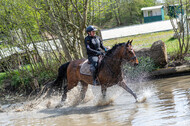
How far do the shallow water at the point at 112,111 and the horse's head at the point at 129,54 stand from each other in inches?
46.8

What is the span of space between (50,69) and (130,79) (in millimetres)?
3997

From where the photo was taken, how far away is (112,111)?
698 cm

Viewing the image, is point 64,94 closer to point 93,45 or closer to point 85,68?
point 85,68

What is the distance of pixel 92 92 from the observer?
978 cm

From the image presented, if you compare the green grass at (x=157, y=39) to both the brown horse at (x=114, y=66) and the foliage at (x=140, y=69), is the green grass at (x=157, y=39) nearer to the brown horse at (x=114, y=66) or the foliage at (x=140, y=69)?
the foliage at (x=140, y=69)

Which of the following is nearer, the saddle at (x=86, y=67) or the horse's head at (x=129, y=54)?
the horse's head at (x=129, y=54)

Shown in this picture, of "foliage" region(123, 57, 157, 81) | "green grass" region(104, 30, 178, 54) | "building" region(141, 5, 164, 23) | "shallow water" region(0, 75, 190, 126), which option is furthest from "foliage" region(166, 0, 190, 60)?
"building" region(141, 5, 164, 23)

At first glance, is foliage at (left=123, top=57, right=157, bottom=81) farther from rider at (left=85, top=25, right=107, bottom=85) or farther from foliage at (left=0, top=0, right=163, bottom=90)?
rider at (left=85, top=25, right=107, bottom=85)

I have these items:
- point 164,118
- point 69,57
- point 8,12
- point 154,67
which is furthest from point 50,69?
point 164,118

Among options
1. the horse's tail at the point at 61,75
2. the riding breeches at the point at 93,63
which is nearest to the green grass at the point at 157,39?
the horse's tail at the point at 61,75

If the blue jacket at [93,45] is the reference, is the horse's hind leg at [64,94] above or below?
below

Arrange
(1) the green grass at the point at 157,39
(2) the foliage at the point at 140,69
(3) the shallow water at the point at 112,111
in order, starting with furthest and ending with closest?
(1) the green grass at the point at 157,39 < (2) the foliage at the point at 140,69 < (3) the shallow water at the point at 112,111

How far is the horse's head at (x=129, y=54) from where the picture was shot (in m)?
7.10

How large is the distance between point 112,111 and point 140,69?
17.8 ft
